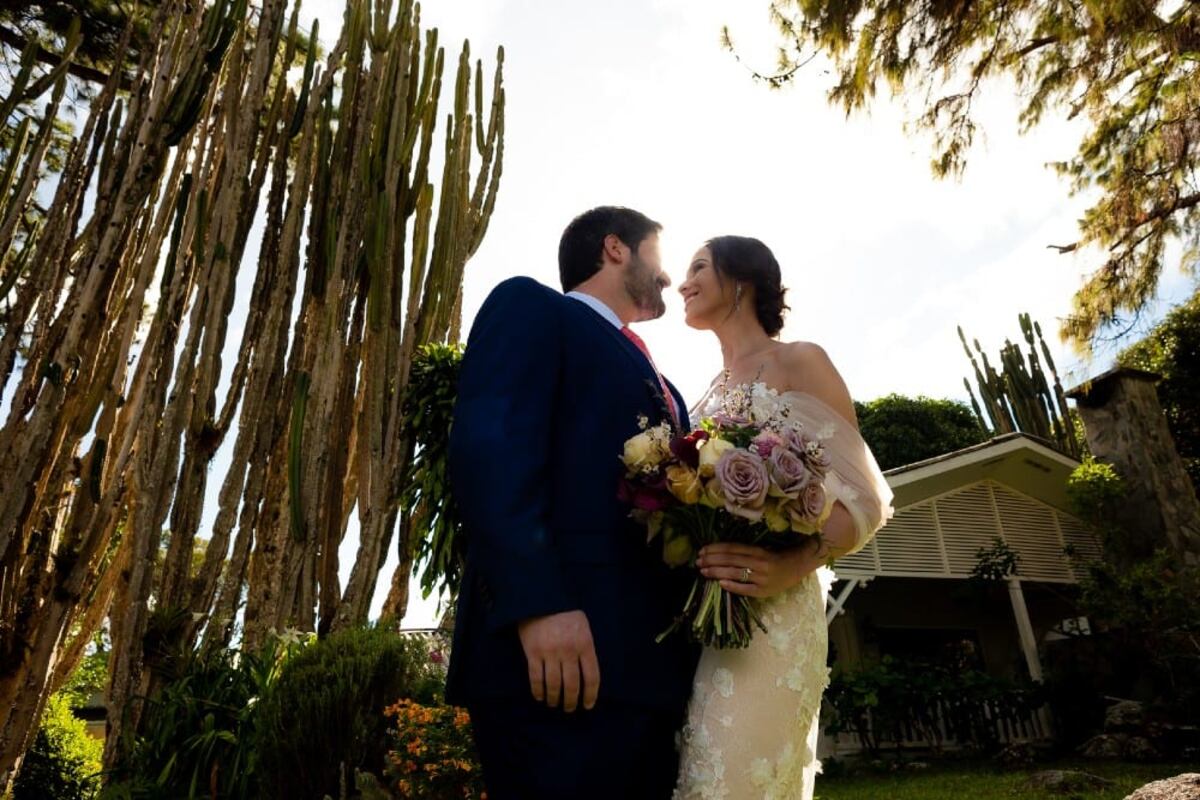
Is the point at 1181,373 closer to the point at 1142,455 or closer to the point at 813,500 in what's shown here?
the point at 1142,455

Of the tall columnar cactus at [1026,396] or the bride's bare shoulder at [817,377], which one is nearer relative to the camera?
the bride's bare shoulder at [817,377]

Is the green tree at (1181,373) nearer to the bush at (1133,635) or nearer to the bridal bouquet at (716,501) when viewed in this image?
the bush at (1133,635)

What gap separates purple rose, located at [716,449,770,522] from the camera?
5.52 ft

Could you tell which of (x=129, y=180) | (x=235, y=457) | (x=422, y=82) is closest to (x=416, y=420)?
(x=235, y=457)

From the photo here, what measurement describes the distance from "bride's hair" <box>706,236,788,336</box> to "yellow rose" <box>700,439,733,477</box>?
123 cm

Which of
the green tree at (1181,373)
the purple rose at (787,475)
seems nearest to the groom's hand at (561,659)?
the purple rose at (787,475)

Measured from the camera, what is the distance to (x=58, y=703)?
9977mm

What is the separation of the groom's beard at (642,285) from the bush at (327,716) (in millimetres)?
3395

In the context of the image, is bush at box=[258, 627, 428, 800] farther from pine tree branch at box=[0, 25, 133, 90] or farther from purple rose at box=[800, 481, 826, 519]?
pine tree branch at box=[0, 25, 133, 90]

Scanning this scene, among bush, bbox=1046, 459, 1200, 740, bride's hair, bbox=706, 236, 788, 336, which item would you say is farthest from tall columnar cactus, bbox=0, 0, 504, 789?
bush, bbox=1046, 459, 1200, 740

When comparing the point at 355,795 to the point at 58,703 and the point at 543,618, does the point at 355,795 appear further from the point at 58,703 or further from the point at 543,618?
the point at 58,703

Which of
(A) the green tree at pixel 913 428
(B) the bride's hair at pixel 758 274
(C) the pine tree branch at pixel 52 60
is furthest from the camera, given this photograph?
(A) the green tree at pixel 913 428

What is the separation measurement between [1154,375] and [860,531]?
15378 mm

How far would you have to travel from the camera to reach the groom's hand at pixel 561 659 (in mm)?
1480
